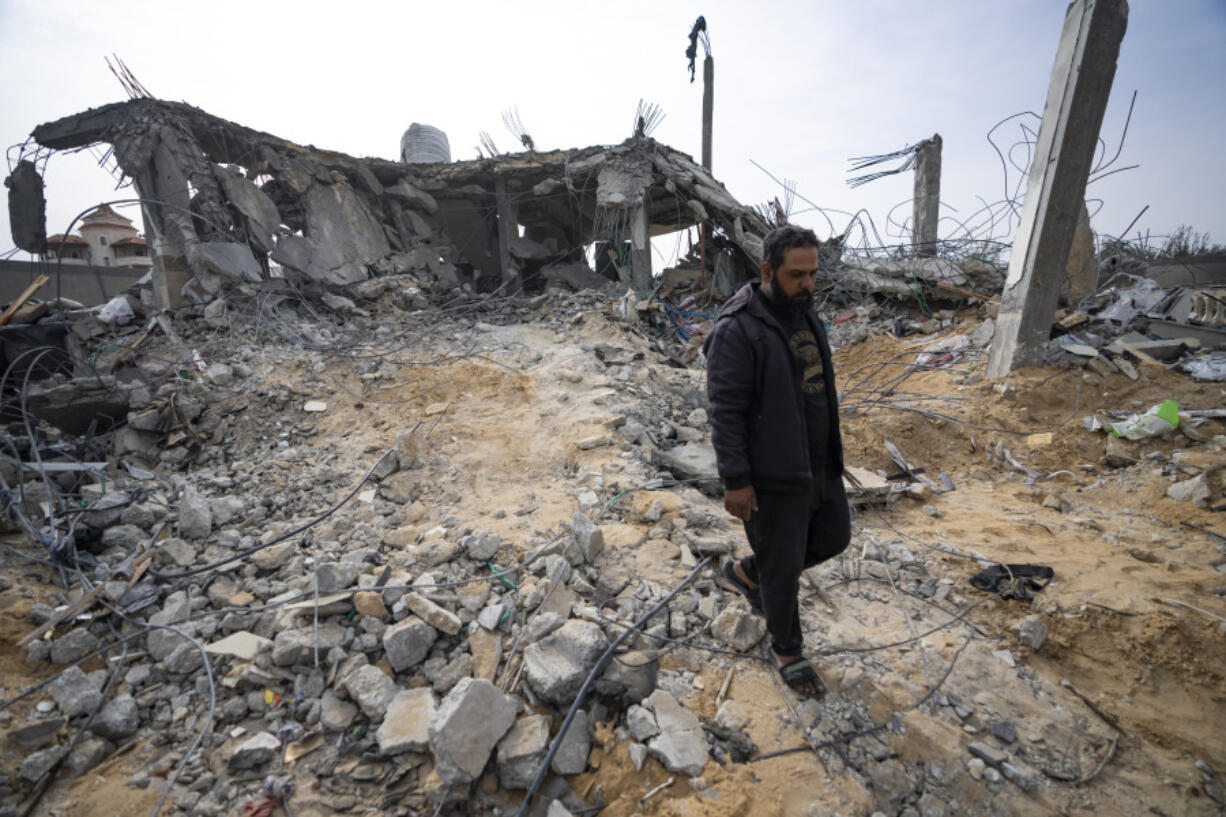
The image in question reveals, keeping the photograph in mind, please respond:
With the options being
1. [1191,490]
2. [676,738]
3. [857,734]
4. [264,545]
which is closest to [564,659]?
[676,738]

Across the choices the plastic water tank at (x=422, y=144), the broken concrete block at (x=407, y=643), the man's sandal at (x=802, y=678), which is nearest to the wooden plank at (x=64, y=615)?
the broken concrete block at (x=407, y=643)

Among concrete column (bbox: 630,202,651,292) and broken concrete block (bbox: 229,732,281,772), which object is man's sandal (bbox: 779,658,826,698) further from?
concrete column (bbox: 630,202,651,292)

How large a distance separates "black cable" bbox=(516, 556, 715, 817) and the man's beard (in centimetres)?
129

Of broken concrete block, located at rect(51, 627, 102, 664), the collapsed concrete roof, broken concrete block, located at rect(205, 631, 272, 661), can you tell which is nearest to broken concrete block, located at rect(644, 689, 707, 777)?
broken concrete block, located at rect(205, 631, 272, 661)

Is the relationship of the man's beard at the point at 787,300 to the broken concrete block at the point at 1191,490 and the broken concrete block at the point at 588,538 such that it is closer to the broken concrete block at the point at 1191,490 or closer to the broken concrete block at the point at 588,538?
the broken concrete block at the point at 588,538

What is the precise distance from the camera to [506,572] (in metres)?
2.40

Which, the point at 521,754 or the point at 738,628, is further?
the point at 738,628

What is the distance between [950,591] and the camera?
2562 mm

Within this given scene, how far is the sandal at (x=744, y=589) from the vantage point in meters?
2.19

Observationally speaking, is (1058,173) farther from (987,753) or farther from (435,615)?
(435,615)

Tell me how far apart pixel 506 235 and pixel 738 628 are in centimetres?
970

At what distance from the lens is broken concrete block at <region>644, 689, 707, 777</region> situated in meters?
1.63

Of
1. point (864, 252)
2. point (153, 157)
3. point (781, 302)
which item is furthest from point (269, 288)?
point (864, 252)

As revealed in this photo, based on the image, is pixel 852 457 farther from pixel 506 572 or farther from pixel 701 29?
pixel 701 29
